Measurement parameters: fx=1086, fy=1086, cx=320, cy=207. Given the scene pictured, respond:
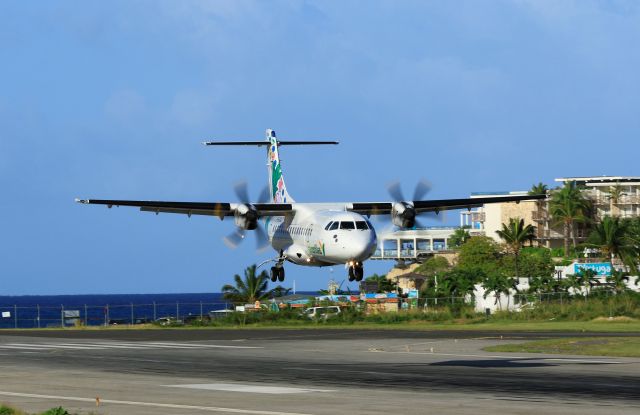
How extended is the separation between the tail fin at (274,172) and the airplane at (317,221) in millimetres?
1806

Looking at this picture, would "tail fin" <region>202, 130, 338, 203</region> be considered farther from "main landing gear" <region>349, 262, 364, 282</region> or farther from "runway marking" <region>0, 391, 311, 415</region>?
"runway marking" <region>0, 391, 311, 415</region>

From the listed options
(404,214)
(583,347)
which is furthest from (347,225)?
(583,347)

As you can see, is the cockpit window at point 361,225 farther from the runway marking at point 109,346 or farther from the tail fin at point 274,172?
the tail fin at point 274,172

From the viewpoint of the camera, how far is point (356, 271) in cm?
5316

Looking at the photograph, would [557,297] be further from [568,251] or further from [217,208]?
[568,251]

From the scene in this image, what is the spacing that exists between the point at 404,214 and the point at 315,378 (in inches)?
1155

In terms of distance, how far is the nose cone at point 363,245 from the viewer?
166 feet

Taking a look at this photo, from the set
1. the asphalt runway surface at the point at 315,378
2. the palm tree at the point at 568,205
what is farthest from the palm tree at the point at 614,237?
the asphalt runway surface at the point at 315,378

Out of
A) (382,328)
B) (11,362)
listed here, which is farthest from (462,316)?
(11,362)

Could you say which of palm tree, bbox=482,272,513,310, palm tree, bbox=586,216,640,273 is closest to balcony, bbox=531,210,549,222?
palm tree, bbox=586,216,640,273

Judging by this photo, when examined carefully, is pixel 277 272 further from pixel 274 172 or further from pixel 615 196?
pixel 615 196

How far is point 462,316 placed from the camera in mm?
68625

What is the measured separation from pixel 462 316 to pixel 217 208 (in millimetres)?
19243

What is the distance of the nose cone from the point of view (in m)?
50.7
